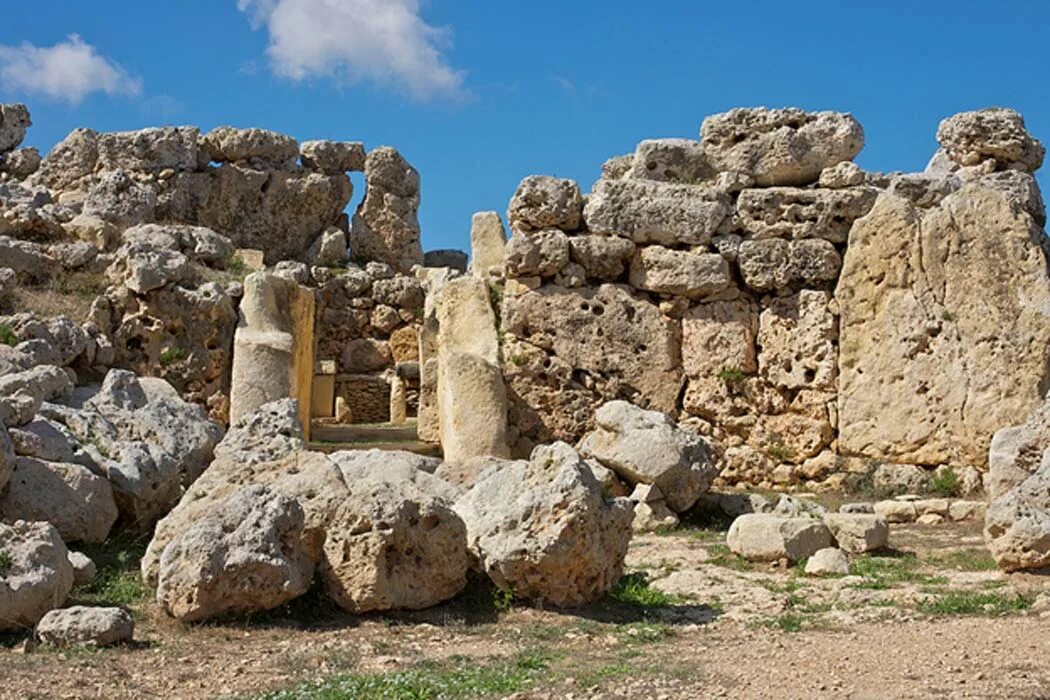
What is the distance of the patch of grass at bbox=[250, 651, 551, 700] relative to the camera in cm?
528

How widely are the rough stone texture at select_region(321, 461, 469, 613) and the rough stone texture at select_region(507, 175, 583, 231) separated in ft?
22.7

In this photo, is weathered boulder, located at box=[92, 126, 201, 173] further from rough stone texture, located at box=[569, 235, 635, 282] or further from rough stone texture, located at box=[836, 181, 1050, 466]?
rough stone texture, located at box=[836, 181, 1050, 466]

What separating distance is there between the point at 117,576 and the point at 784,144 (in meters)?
8.95

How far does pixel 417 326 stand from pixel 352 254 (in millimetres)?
2664

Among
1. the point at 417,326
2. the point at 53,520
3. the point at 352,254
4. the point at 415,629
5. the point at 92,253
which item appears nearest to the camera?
the point at 415,629

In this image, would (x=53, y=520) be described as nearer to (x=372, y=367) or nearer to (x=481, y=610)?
(x=481, y=610)

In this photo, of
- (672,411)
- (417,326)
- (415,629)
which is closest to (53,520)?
(415,629)

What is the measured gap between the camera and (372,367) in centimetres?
2502

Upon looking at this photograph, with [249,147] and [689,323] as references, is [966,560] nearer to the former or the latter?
[689,323]

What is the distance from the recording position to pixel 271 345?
13336mm

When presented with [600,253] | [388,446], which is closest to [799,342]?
[600,253]

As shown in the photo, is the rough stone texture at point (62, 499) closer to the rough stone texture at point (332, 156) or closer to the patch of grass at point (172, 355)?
the patch of grass at point (172, 355)

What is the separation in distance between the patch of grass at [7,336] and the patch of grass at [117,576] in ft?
11.7

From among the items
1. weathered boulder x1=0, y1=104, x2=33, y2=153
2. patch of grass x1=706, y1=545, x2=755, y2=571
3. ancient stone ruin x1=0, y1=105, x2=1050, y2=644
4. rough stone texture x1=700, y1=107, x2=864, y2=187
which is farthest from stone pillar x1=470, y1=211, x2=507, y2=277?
weathered boulder x1=0, y1=104, x2=33, y2=153
